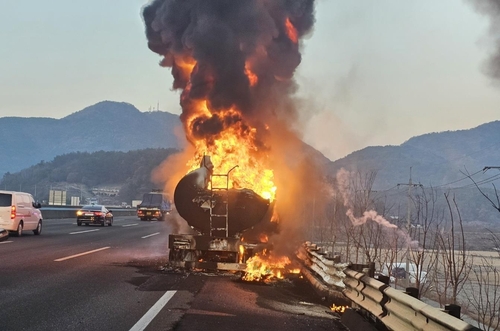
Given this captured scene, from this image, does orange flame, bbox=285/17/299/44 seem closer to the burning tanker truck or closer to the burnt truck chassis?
the burning tanker truck

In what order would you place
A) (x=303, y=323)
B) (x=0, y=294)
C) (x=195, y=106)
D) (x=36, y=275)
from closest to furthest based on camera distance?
(x=303, y=323)
(x=0, y=294)
(x=36, y=275)
(x=195, y=106)

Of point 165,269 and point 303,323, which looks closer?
point 303,323

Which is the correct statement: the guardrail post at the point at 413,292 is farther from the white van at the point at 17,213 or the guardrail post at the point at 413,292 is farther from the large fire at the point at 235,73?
the white van at the point at 17,213

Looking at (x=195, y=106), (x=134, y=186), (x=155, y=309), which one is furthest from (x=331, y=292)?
(x=134, y=186)

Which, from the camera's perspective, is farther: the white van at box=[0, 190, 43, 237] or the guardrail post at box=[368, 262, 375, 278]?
the white van at box=[0, 190, 43, 237]

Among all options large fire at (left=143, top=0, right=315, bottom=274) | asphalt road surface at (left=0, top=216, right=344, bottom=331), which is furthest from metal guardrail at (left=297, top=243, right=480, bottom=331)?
large fire at (left=143, top=0, right=315, bottom=274)

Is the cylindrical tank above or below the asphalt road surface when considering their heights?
above

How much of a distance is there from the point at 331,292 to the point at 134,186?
18085cm

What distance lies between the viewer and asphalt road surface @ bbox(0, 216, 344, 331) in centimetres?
944

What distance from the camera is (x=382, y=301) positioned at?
8.38 m

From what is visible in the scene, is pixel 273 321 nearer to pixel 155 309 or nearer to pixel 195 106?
pixel 155 309

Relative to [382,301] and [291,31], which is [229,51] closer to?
[291,31]

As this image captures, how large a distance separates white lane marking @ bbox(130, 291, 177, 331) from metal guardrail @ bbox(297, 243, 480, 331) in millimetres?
3157

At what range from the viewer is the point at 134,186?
190000 millimetres
